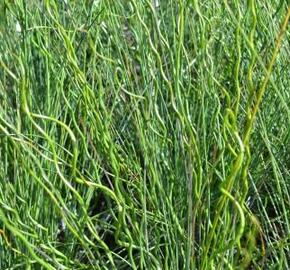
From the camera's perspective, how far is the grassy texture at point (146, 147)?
1254mm

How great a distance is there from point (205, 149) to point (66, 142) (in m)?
0.45

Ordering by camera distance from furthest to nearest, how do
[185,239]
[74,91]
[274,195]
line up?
[74,91]
[274,195]
[185,239]

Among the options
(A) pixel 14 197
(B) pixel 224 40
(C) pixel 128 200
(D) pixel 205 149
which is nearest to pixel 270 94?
(B) pixel 224 40

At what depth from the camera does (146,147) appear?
1.34 meters

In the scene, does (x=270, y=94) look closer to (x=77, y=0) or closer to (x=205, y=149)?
(x=205, y=149)

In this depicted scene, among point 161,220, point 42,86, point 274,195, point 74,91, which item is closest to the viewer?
point 161,220

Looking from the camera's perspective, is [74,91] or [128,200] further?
[74,91]

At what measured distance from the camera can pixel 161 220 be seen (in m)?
1.39

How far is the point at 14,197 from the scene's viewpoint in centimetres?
138

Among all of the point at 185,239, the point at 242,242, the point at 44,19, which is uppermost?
the point at 44,19

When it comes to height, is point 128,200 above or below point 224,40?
below

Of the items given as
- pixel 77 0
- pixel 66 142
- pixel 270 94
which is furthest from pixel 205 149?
pixel 77 0

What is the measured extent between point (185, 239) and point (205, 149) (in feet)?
0.56

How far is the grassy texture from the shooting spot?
125cm
